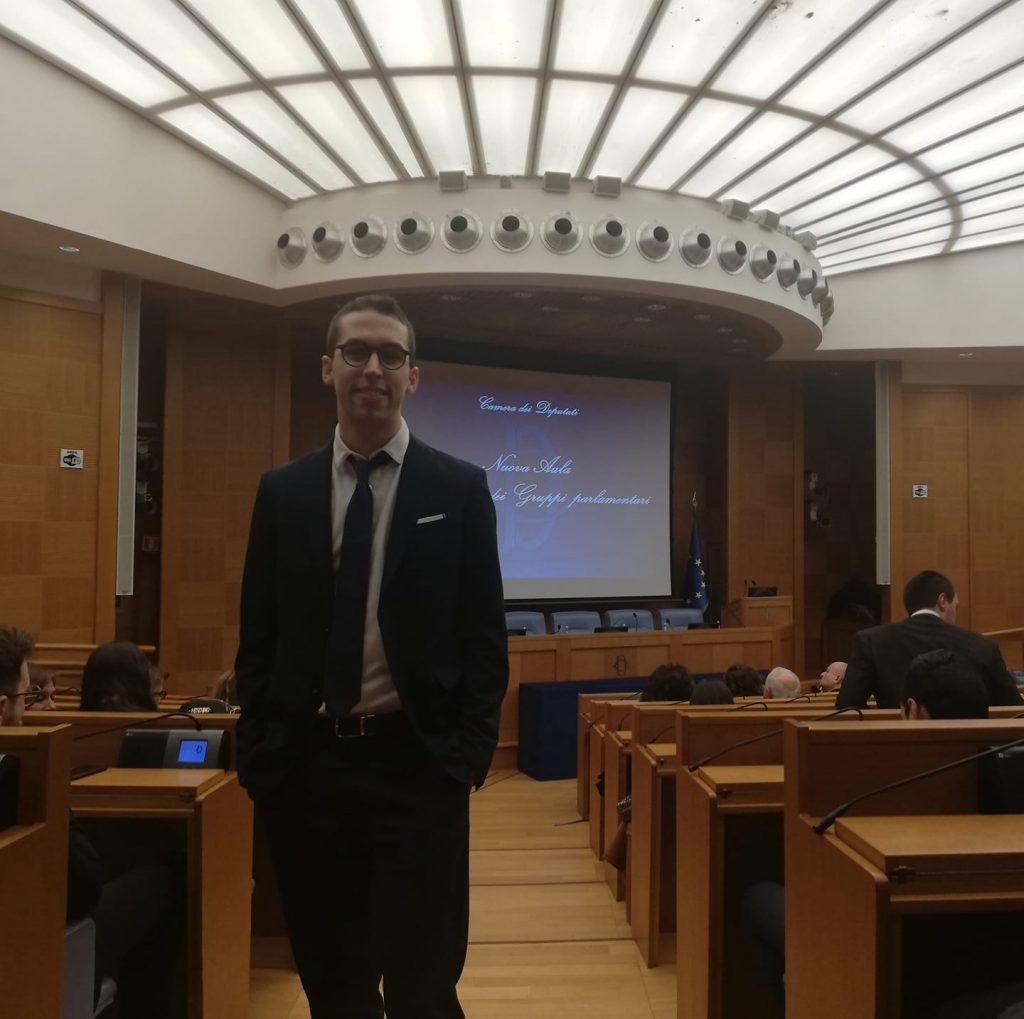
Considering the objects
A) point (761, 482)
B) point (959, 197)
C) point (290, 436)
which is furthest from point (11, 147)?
point (761, 482)

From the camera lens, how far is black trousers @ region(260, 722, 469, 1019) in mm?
1355

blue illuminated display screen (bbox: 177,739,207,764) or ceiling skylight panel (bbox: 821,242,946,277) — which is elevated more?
ceiling skylight panel (bbox: 821,242,946,277)

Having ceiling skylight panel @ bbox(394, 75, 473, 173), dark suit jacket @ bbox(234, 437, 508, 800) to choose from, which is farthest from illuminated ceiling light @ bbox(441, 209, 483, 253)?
dark suit jacket @ bbox(234, 437, 508, 800)

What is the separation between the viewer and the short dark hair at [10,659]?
2242 millimetres

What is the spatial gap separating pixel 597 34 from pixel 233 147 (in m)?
2.99

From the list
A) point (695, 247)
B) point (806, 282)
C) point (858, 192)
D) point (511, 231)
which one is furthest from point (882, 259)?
point (511, 231)

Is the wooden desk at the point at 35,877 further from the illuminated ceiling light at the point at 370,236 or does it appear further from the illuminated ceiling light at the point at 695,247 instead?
the illuminated ceiling light at the point at 695,247

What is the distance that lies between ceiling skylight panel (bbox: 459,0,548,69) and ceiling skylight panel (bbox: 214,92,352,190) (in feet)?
4.91

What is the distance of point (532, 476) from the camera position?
9.10 meters

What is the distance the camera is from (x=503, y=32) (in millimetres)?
5043

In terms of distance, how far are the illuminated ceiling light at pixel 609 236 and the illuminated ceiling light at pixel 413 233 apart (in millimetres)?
1311

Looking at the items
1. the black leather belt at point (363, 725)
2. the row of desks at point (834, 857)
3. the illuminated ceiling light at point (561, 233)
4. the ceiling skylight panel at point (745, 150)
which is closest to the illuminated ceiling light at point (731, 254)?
the ceiling skylight panel at point (745, 150)

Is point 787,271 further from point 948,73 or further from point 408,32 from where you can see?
point 408,32

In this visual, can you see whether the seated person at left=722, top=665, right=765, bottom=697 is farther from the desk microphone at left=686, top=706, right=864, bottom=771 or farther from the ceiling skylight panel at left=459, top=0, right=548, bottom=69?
the ceiling skylight panel at left=459, top=0, right=548, bottom=69
